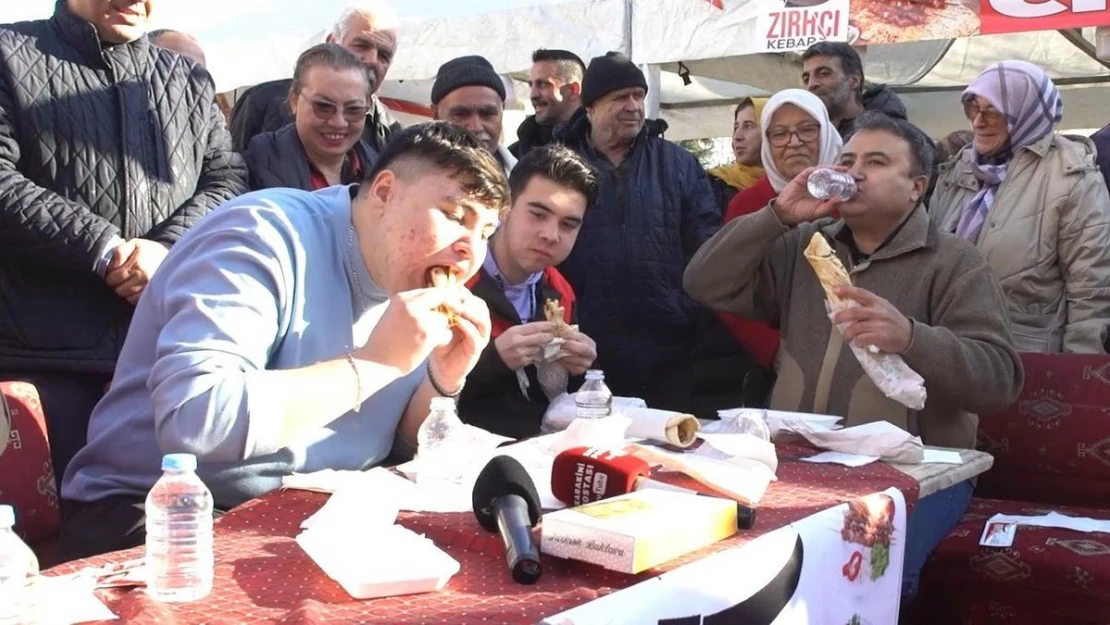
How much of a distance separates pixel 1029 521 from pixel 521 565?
239 cm

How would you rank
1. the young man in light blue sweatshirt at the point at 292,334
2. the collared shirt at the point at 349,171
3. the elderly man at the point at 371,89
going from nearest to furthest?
1. the young man in light blue sweatshirt at the point at 292,334
2. the collared shirt at the point at 349,171
3. the elderly man at the point at 371,89

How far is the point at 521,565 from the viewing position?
1.57 metres

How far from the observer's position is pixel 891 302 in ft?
11.2

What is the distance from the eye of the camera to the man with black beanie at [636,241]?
4215mm

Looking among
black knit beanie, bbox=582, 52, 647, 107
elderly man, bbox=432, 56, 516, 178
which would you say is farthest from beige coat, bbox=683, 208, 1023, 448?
elderly man, bbox=432, 56, 516, 178

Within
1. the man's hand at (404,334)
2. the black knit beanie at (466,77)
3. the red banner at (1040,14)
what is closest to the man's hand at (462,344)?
the man's hand at (404,334)

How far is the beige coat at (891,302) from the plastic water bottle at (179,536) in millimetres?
2137

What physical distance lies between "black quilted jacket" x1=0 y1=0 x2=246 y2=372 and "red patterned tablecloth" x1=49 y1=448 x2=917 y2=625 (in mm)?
1331

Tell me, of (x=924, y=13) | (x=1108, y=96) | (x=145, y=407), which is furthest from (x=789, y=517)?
(x=1108, y=96)

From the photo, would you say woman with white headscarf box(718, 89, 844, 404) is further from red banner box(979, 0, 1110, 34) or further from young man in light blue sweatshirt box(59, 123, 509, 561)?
red banner box(979, 0, 1110, 34)

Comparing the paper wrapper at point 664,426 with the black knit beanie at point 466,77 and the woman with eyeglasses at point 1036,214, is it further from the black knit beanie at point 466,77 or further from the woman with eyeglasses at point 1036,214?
the black knit beanie at point 466,77

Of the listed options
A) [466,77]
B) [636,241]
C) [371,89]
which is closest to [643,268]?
[636,241]

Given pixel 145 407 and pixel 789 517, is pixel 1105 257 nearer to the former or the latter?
pixel 789 517

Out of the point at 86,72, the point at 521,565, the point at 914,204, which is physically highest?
the point at 86,72
